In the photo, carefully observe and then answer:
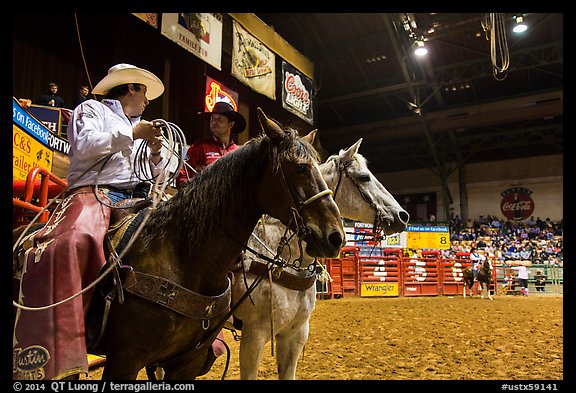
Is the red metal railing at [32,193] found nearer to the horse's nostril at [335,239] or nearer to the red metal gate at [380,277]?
the horse's nostril at [335,239]

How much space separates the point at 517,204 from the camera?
2480cm

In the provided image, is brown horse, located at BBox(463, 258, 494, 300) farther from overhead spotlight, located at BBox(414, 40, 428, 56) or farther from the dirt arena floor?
overhead spotlight, located at BBox(414, 40, 428, 56)

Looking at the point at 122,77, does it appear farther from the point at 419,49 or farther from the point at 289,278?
the point at 419,49

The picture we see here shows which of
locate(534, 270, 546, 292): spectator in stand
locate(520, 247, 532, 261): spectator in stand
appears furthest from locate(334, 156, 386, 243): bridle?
locate(520, 247, 532, 261): spectator in stand

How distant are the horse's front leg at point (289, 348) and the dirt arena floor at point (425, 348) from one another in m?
1.22

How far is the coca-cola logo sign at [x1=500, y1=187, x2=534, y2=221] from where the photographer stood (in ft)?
80.5

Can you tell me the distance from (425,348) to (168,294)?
4467 millimetres

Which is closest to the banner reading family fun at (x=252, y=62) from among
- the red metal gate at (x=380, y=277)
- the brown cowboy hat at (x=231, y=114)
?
the red metal gate at (x=380, y=277)

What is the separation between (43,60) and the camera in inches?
347

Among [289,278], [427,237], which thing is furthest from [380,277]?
[289,278]

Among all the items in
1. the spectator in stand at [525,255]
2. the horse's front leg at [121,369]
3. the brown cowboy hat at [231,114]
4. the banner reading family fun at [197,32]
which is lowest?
the horse's front leg at [121,369]

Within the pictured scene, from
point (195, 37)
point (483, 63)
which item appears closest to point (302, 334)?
point (195, 37)

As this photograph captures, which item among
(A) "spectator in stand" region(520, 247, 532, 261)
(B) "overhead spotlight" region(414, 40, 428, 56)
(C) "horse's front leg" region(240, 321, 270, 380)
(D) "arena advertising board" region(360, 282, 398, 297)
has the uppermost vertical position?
(B) "overhead spotlight" region(414, 40, 428, 56)

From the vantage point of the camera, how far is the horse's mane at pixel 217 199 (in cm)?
186
